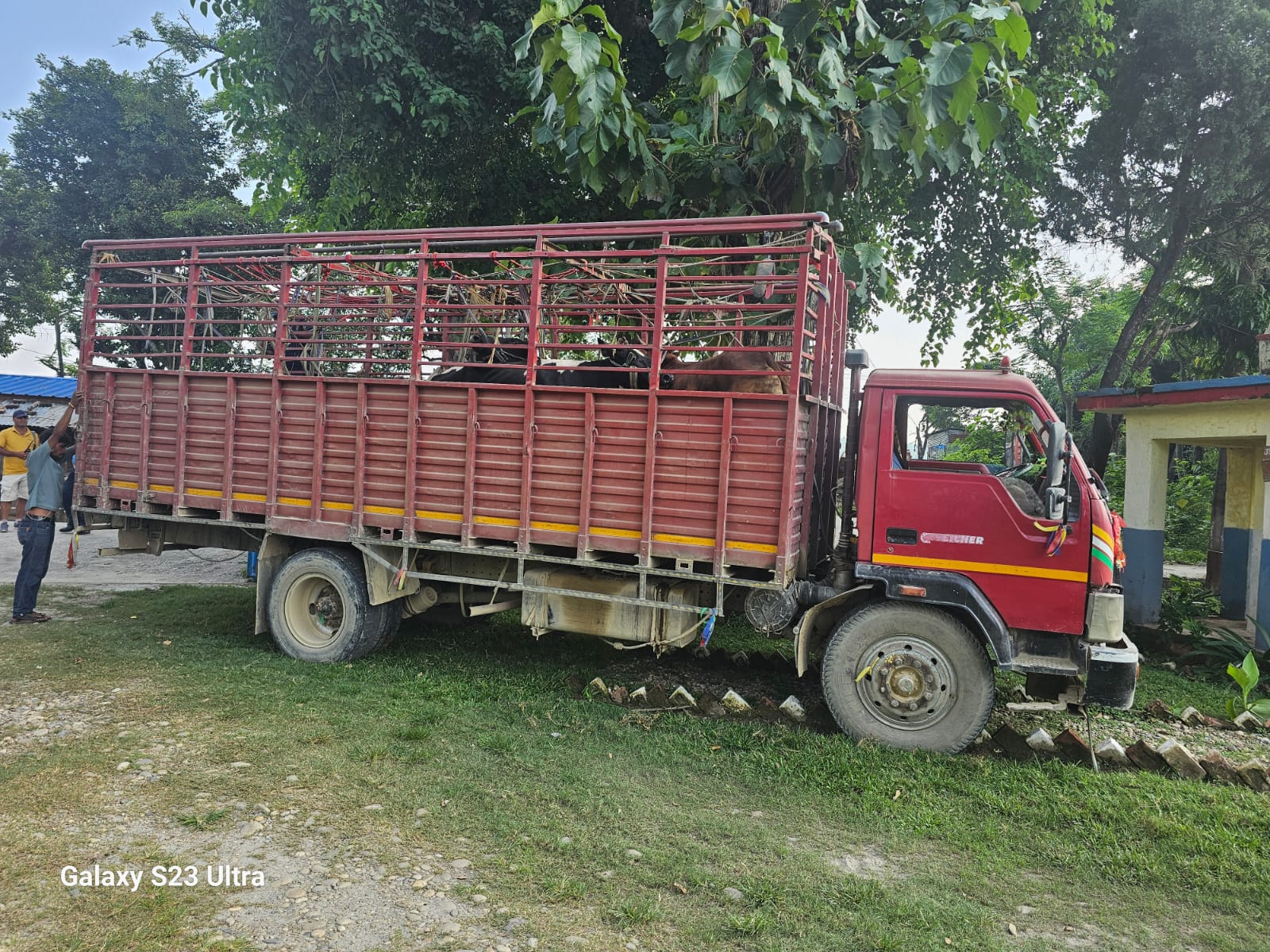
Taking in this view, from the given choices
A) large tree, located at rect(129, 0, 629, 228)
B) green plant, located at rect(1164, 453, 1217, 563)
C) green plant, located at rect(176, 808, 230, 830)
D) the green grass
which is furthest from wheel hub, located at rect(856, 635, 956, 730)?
green plant, located at rect(1164, 453, 1217, 563)

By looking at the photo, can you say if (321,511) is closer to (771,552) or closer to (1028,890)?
(771,552)

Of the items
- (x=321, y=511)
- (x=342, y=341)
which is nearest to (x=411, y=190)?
(x=342, y=341)

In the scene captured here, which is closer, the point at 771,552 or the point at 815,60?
the point at 771,552

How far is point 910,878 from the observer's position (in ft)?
11.5

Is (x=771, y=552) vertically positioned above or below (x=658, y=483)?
below

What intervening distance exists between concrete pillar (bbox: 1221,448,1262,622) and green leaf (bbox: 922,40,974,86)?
7.70 meters

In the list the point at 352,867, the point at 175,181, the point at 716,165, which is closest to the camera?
the point at 352,867

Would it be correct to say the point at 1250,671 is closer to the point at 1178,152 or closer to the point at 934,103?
the point at 934,103

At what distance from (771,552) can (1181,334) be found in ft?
46.0

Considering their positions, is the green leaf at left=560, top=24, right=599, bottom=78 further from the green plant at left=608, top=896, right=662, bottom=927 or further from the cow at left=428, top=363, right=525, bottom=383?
the green plant at left=608, top=896, right=662, bottom=927

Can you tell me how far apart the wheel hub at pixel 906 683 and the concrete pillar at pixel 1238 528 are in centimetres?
743

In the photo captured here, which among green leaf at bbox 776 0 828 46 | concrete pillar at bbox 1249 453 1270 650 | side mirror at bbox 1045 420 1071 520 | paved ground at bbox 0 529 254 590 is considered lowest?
paved ground at bbox 0 529 254 590

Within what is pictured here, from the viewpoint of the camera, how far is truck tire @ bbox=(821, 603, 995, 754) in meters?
4.88

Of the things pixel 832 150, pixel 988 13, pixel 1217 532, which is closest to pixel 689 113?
pixel 832 150
